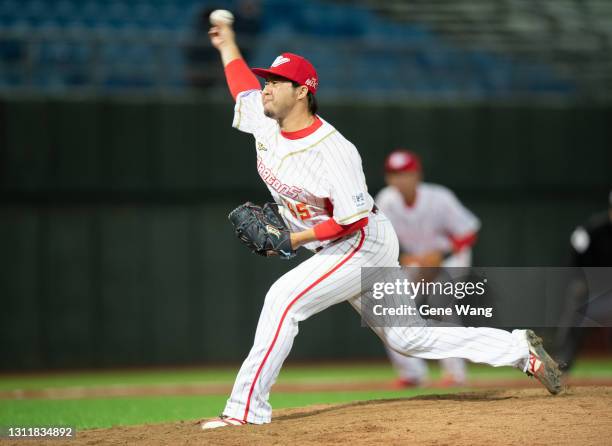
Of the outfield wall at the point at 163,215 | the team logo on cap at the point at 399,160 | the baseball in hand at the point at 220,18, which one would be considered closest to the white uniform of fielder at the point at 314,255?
the baseball in hand at the point at 220,18

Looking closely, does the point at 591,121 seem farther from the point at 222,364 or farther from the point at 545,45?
the point at 222,364

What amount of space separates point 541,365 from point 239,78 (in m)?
2.39

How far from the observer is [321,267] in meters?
5.02

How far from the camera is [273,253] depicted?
4949 millimetres

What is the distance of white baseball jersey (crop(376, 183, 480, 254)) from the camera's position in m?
8.91

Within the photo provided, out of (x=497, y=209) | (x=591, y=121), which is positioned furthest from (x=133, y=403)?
(x=591, y=121)

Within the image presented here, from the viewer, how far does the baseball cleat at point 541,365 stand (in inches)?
206

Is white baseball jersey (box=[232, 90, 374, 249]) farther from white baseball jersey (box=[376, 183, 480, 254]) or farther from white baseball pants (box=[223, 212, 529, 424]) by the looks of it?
white baseball jersey (box=[376, 183, 480, 254])

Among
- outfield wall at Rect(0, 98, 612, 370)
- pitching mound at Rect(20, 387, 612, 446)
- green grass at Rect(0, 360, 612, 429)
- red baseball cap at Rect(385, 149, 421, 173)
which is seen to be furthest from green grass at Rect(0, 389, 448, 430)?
outfield wall at Rect(0, 98, 612, 370)

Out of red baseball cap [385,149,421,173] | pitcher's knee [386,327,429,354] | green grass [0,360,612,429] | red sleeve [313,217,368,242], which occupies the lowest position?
green grass [0,360,612,429]

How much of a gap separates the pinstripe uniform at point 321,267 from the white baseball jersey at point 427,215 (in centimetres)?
368

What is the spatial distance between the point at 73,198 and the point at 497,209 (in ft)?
16.7

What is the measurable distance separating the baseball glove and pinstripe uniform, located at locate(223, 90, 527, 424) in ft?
0.45

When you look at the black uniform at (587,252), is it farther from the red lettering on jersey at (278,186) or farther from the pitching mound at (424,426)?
the red lettering on jersey at (278,186)
